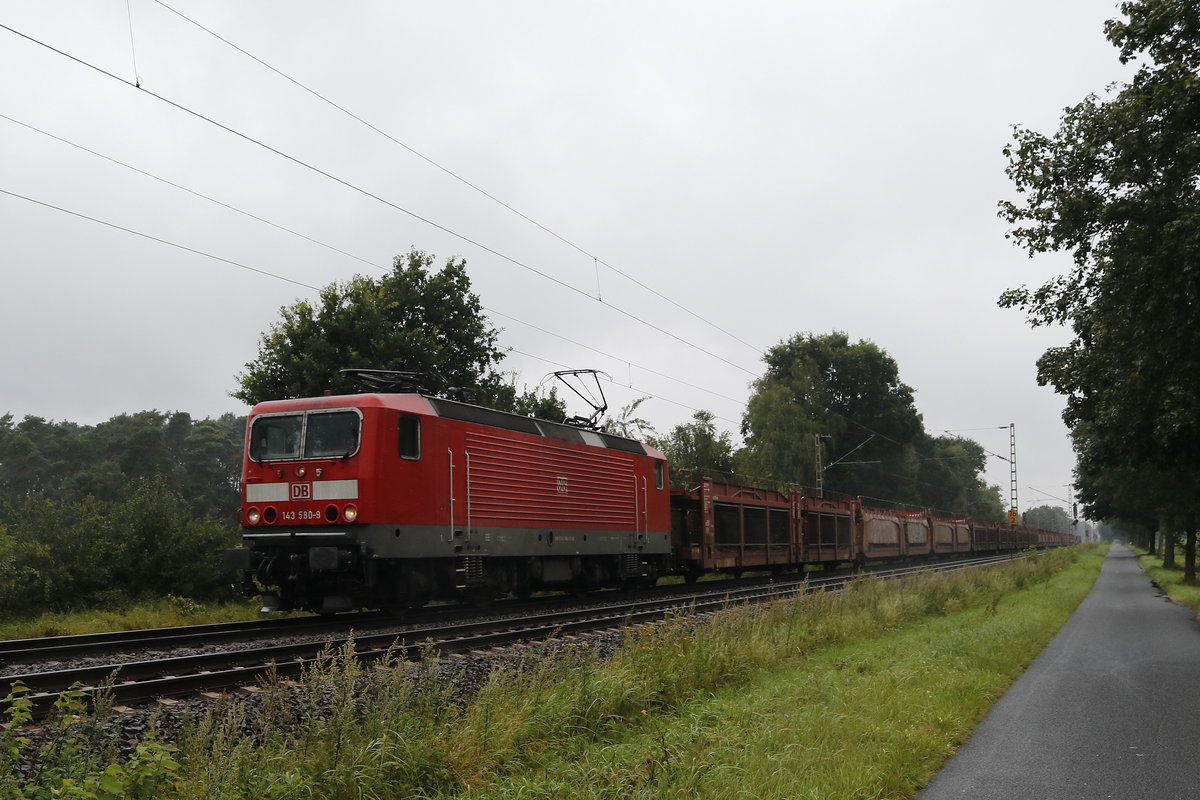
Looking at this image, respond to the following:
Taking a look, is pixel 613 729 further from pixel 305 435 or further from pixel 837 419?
pixel 837 419

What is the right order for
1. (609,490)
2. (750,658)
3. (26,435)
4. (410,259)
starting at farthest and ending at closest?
(26,435)
(410,259)
(609,490)
(750,658)

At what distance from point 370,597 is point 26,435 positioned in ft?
195

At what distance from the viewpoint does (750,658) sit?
11.2 m

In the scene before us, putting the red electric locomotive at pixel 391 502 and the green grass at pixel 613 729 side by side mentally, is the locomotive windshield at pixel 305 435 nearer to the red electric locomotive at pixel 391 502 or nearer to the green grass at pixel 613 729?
the red electric locomotive at pixel 391 502

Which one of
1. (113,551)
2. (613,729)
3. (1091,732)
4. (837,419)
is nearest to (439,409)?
(113,551)

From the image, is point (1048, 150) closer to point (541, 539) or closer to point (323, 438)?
point (541, 539)

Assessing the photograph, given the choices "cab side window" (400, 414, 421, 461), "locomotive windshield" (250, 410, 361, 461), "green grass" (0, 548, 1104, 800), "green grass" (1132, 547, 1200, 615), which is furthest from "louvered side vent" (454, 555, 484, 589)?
"green grass" (1132, 547, 1200, 615)

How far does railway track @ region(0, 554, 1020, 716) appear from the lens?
8.62 m

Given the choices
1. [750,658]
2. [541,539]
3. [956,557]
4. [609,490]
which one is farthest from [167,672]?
[956,557]

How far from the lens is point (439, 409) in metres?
16.1

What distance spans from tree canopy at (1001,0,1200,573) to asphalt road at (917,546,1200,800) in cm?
392

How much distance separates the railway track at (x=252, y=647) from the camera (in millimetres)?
8617

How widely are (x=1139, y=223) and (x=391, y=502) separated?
11.8m

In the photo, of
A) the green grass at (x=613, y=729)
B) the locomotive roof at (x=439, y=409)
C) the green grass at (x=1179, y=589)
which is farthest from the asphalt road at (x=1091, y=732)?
the green grass at (x=1179, y=589)
